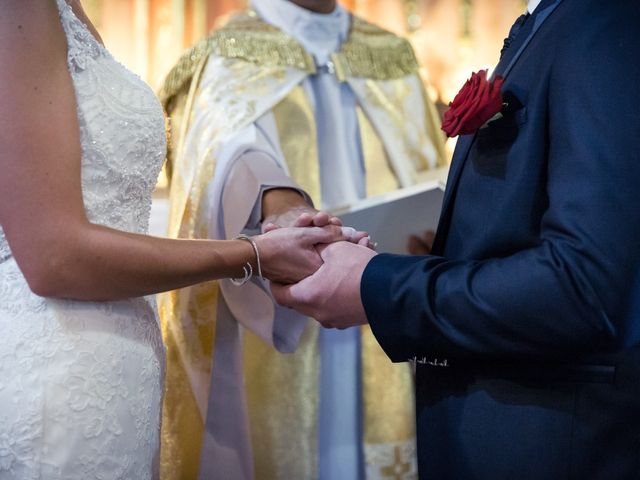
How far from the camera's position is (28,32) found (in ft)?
5.97

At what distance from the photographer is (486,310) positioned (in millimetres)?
1708

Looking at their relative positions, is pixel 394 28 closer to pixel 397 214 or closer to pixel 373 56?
pixel 373 56

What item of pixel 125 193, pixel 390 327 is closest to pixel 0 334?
pixel 125 193

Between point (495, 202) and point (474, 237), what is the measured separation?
0.27 ft

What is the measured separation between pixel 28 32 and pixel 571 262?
3.31 ft

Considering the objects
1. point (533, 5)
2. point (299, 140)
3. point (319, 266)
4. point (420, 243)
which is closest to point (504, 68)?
point (533, 5)

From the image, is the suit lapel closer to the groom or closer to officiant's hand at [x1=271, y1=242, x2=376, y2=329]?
the groom

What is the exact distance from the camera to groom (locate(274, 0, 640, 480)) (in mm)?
1614

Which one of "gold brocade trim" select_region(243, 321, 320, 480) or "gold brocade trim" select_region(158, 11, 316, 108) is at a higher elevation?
"gold brocade trim" select_region(158, 11, 316, 108)

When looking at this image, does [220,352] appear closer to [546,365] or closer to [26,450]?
[26,450]

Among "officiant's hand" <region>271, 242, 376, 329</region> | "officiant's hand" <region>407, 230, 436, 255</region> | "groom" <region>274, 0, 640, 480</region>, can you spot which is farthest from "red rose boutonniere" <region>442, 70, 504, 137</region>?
"officiant's hand" <region>407, 230, 436, 255</region>

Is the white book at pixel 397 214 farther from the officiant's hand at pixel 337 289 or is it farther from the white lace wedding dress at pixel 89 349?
the white lace wedding dress at pixel 89 349

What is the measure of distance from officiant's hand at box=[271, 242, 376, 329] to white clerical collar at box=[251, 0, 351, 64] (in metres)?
1.43

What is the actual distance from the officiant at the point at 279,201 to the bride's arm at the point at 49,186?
903mm
